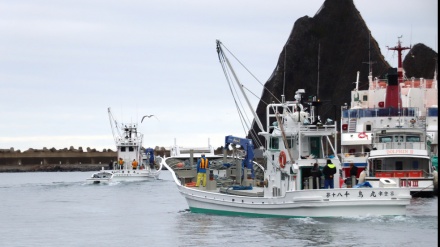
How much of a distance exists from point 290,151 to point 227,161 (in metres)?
13.3

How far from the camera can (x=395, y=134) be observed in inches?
2842

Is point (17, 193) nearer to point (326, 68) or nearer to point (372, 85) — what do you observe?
point (372, 85)

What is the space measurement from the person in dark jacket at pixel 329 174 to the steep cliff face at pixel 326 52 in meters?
134

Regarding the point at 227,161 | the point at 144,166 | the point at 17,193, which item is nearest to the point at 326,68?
the point at 144,166

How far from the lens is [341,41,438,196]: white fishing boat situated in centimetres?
6862

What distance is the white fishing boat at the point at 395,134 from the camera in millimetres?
68625

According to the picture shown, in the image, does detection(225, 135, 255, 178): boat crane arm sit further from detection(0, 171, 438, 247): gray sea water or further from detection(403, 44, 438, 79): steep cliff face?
detection(403, 44, 438, 79): steep cliff face

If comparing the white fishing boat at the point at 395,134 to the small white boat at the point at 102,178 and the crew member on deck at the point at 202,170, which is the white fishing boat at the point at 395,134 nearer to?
the crew member on deck at the point at 202,170

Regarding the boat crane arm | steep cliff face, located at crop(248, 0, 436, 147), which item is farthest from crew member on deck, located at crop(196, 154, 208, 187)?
steep cliff face, located at crop(248, 0, 436, 147)

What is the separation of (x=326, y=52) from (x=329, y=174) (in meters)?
148

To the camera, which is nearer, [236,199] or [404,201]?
[404,201]

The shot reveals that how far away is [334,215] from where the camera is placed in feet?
147

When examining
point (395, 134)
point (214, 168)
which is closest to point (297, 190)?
point (214, 168)

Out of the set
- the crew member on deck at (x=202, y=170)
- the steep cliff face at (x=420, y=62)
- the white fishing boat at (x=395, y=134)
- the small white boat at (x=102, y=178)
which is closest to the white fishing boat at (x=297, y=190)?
the crew member on deck at (x=202, y=170)
